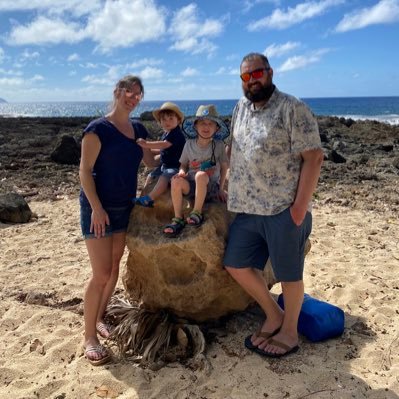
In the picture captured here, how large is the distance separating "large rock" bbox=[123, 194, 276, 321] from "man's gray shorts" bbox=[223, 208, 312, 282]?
0.70ft

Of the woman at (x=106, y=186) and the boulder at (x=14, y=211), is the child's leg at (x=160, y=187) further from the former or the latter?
the boulder at (x=14, y=211)

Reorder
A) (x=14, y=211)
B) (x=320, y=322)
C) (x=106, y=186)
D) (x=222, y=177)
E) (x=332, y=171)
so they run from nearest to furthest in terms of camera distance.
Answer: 1. (x=106, y=186)
2. (x=320, y=322)
3. (x=222, y=177)
4. (x=14, y=211)
5. (x=332, y=171)

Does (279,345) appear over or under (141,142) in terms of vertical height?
under

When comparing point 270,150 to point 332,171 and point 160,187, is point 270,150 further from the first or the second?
point 332,171

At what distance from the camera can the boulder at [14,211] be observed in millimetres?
8273

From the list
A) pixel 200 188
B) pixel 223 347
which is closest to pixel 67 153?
pixel 200 188

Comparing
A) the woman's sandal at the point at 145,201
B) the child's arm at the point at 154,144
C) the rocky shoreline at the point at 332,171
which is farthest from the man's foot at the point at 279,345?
the rocky shoreline at the point at 332,171

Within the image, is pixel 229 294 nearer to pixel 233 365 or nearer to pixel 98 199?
pixel 233 365

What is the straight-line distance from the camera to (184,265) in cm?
438

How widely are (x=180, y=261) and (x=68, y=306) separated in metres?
1.63

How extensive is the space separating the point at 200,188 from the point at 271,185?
0.75m

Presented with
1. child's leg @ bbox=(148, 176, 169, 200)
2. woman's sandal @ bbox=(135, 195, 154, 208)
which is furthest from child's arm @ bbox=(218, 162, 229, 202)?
woman's sandal @ bbox=(135, 195, 154, 208)

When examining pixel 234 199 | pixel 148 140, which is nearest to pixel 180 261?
pixel 234 199

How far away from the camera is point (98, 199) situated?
381 cm
